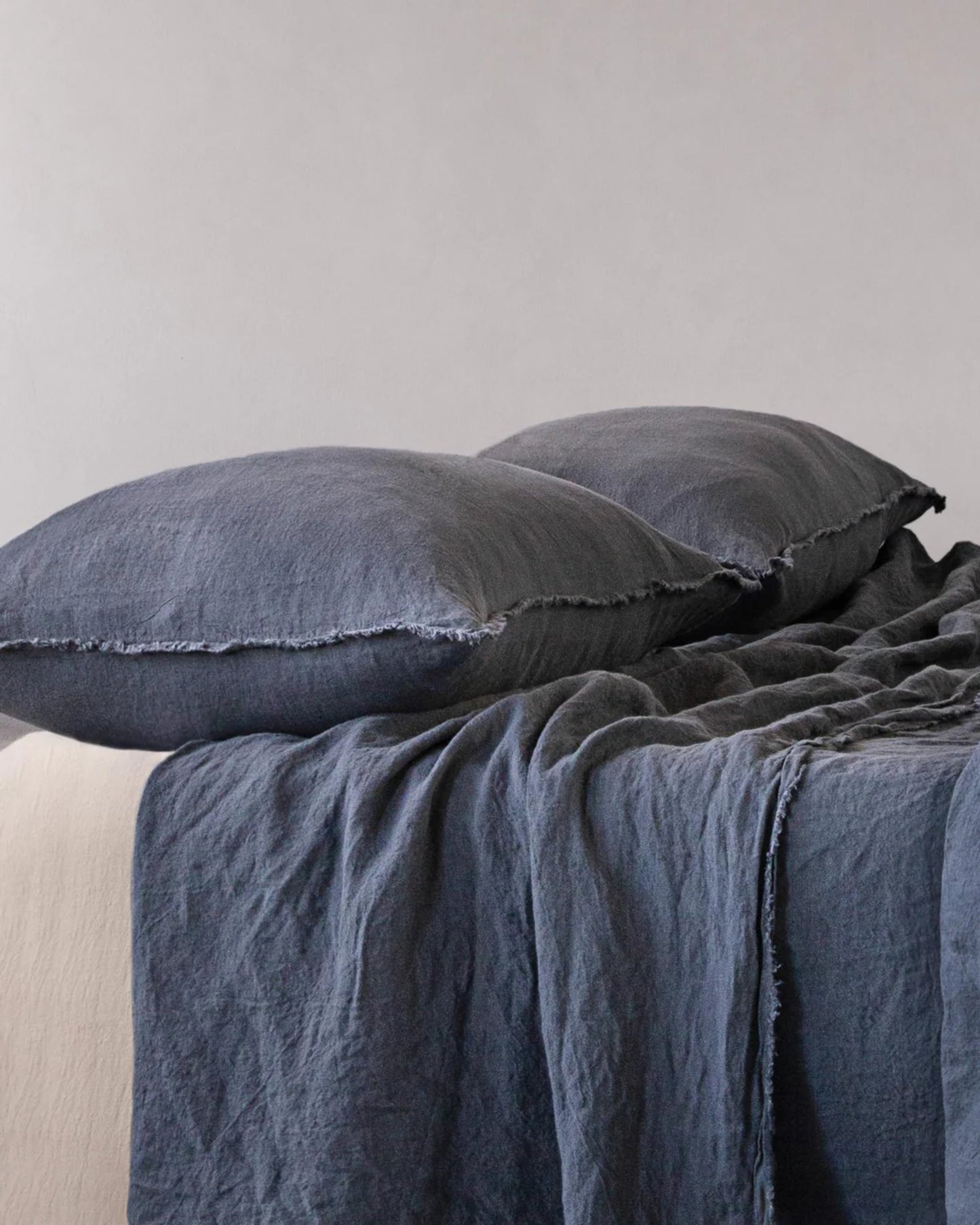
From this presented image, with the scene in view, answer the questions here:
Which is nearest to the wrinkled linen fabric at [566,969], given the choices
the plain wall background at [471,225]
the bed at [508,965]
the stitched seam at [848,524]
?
the bed at [508,965]

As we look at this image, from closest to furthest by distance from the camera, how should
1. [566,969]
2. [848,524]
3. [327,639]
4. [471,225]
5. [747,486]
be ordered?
[566,969] → [327,639] → [747,486] → [848,524] → [471,225]

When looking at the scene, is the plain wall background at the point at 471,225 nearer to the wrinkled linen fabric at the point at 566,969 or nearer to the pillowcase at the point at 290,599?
the pillowcase at the point at 290,599

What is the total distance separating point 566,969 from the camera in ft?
2.53

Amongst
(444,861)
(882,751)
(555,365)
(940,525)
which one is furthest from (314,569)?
(940,525)

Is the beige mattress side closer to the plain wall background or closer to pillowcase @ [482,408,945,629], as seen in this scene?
pillowcase @ [482,408,945,629]

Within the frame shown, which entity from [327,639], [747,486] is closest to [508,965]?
[327,639]

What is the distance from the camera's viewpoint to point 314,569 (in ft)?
3.24

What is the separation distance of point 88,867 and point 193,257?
2097mm

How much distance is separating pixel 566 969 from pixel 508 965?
0.06m

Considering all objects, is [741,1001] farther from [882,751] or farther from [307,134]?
[307,134]

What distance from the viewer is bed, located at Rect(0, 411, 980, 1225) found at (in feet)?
2.36

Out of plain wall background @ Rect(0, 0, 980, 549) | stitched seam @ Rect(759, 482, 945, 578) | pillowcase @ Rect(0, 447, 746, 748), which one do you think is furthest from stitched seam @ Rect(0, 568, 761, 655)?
plain wall background @ Rect(0, 0, 980, 549)

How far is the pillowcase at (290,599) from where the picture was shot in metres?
0.96

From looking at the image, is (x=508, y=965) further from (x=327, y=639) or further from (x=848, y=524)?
(x=848, y=524)
